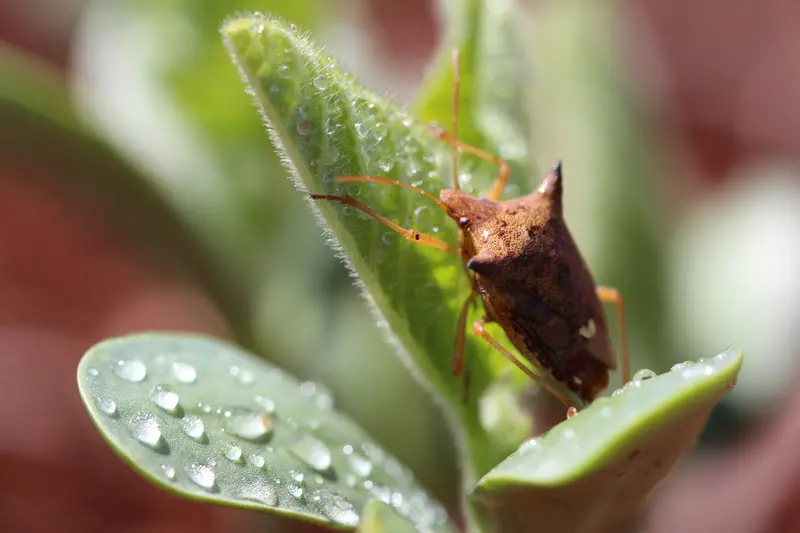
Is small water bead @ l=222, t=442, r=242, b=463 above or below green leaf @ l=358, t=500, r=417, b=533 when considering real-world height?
above

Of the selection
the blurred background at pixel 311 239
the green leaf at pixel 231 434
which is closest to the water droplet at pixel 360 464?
the green leaf at pixel 231 434

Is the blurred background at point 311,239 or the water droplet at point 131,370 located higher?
the blurred background at point 311,239

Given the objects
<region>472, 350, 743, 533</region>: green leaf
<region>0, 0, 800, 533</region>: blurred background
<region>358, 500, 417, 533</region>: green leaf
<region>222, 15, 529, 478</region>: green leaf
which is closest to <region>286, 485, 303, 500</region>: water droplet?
<region>358, 500, 417, 533</region>: green leaf

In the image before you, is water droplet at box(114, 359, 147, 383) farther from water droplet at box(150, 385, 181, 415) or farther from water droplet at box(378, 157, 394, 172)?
water droplet at box(378, 157, 394, 172)

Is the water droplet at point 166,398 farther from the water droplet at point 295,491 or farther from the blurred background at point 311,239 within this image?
the blurred background at point 311,239

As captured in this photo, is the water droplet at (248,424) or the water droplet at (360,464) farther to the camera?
the water droplet at (360,464)

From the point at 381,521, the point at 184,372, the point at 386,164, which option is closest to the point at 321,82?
the point at 386,164
